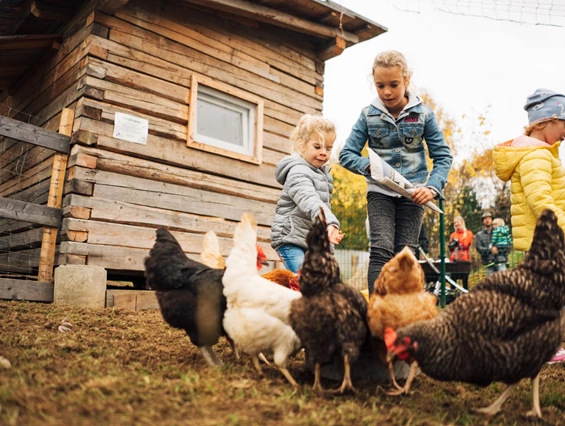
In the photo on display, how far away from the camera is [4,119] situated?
5137 mm

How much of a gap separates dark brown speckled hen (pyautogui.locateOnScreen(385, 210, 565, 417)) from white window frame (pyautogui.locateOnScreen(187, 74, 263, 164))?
4767 mm

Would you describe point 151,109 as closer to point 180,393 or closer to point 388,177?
point 388,177

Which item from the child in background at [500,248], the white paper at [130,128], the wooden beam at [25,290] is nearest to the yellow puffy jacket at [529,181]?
the white paper at [130,128]

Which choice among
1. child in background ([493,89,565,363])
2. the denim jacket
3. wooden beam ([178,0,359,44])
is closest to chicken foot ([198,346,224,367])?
the denim jacket

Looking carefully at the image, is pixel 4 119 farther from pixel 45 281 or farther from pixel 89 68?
pixel 45 281

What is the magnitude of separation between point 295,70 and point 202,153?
235 cm

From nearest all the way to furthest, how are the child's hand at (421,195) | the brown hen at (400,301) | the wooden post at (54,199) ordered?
the brown hen at (400,301) → the child's hand at (421,195) → the wooden post at (54,199)

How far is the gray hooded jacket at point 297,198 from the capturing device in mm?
3516

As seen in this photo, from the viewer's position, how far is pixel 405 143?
3639 mm

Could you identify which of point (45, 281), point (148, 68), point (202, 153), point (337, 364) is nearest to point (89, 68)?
point (148, 68)

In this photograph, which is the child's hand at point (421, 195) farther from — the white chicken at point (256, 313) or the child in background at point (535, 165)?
the white chicken at point (256, 313)

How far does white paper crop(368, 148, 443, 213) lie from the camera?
10.6ft

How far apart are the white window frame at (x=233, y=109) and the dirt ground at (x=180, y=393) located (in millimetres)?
3513

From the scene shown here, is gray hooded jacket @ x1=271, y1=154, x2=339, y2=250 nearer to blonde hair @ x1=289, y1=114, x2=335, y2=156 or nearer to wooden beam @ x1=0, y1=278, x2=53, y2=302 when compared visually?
blonde hair @ x1=289, y1=114, x2=335, y2=156
